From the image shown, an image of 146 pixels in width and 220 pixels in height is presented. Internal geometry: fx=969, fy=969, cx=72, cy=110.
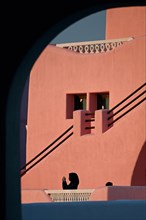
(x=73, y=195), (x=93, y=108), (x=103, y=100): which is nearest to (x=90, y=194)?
(x=73, y=195)

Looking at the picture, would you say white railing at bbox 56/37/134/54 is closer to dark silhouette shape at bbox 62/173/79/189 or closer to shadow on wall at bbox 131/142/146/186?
shadow on wall at bbox 131/142/146/186

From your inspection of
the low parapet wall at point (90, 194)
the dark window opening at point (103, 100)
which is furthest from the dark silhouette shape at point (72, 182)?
the dark window opening at point (103, 100)

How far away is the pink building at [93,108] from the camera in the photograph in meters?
22.6

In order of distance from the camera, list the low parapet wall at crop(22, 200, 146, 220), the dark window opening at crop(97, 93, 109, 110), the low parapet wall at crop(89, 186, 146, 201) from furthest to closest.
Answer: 1. the dark window opening at crop(97, 93, 109, 110)
2. the low parapet wall at crop(89, 186, 146, 201)
3. the low parapet wall at crop(22, 200, 146, 220)

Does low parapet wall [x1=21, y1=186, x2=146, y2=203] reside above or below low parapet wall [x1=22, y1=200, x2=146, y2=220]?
below

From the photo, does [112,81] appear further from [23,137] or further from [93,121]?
[23,137]

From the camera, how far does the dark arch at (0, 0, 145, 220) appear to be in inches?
341

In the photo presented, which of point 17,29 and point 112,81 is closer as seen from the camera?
point 17,29

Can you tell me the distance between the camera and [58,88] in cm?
2622

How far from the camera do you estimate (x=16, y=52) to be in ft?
28.9

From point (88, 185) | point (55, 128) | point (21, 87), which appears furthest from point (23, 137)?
point (21, 87)

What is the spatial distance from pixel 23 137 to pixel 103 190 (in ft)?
44.6

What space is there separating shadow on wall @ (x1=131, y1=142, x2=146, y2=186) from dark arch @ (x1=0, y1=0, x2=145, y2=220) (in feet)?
44.2

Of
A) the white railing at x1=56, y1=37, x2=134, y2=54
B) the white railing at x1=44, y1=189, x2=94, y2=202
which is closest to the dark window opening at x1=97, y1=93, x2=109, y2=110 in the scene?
the white railing at x1=56, y1=37, x2=134, y2=54
